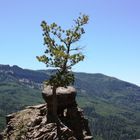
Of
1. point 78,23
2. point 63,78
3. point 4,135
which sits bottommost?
point 4,135

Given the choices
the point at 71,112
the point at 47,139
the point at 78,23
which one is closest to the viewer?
the point at 47,139

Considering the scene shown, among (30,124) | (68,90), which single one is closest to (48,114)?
(30,124)

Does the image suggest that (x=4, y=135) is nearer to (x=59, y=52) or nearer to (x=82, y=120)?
(x=82, y=120)

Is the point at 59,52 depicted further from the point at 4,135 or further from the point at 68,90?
the point at 4,135

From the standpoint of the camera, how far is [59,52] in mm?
62844

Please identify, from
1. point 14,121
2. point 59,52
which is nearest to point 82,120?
point 14,121

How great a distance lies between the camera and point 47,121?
221 ft

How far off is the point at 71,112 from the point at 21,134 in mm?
13308

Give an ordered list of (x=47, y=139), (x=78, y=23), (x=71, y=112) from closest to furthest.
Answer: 1. (x=47, y=139)
2. (x=78, y=23)
3. (x=71, y=112)

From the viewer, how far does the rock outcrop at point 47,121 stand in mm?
64812

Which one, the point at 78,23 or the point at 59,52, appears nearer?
the point at 59,52

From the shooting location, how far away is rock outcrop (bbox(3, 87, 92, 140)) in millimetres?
64812

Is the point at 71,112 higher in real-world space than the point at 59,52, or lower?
lower

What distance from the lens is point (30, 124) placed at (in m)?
67.8
